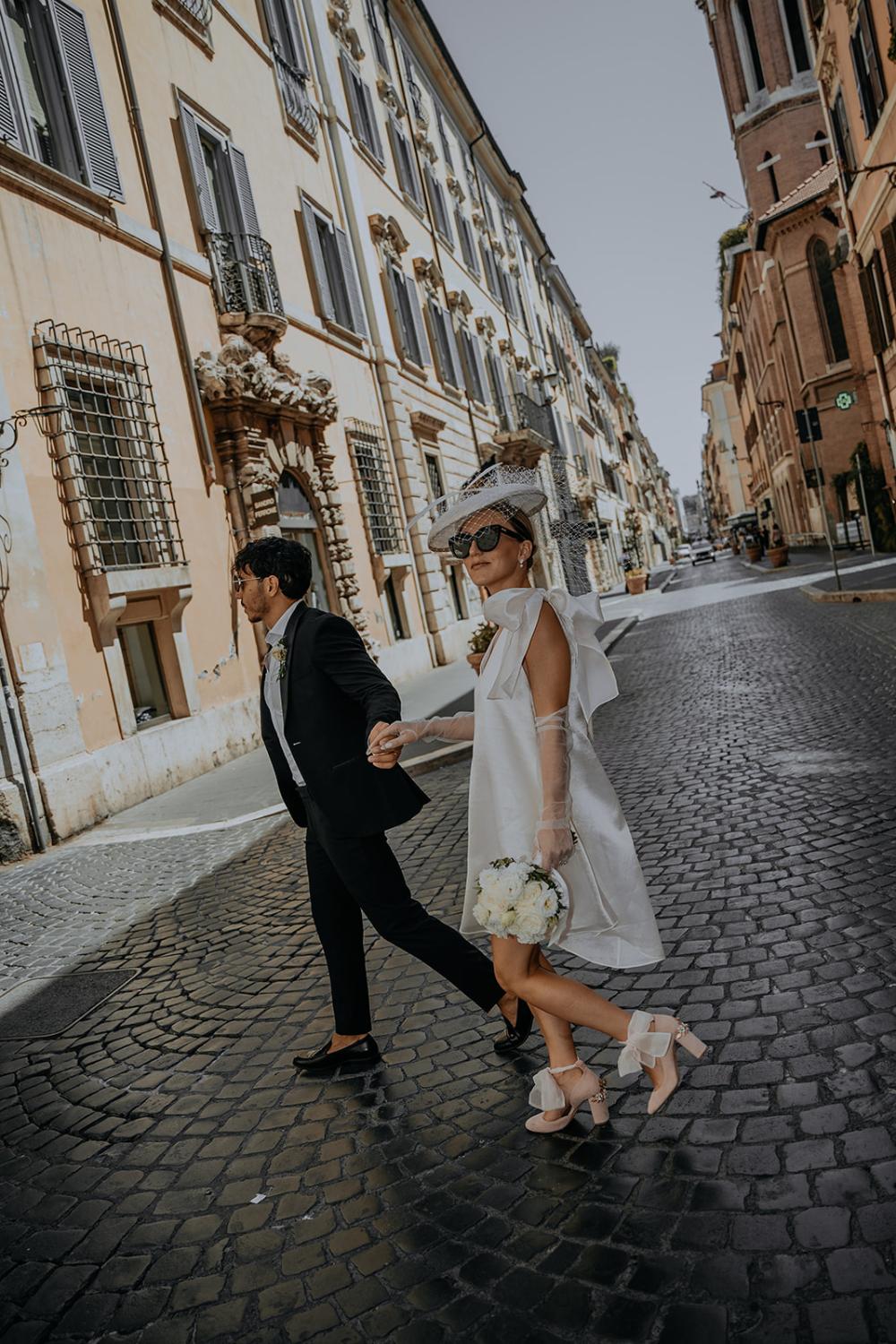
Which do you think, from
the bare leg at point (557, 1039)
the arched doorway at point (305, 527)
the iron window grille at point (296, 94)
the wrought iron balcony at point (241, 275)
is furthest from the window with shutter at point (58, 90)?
the bare leg at point (557, 1039)

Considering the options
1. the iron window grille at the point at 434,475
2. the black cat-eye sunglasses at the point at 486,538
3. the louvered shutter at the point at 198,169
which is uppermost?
the louvered shutter at the point at 198,169

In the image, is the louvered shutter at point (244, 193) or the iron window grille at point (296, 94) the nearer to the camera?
the louvered shutter at point (244, 193)

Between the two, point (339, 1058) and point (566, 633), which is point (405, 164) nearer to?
point (566, 633)

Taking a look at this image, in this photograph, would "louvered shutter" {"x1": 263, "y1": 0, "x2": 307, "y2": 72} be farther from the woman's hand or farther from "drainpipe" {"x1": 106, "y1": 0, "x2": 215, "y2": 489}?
Result: the woman's hand

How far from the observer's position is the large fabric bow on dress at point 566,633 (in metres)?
2.63

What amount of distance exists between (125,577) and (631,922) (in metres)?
8.19

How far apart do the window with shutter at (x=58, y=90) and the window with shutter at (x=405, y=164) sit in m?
12.5

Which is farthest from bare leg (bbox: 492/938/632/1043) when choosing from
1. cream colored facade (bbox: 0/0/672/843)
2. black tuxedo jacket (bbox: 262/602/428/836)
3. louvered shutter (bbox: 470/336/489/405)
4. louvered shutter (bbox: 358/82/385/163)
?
louvered shutter (bbox: 470/336/489/405)

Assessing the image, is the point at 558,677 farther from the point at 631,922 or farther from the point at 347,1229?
the point at 347,1229

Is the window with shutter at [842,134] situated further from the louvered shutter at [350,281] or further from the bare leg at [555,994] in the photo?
the bare leg at [555,994]

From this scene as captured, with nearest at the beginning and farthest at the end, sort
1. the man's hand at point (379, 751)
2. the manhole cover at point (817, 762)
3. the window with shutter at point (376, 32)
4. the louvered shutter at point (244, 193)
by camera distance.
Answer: the man's hand at point (379, 751) → the manhole cover at point (817, 762) → the louvered shutter at point (244, 193) → the window with shutter at point (376, 32)

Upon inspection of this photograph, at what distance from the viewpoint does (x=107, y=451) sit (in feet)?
33.3

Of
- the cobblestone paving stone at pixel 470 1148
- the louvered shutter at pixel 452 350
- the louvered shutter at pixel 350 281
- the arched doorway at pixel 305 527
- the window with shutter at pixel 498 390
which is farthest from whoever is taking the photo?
the window with shutter at pixel 498 390

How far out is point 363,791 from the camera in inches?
124
